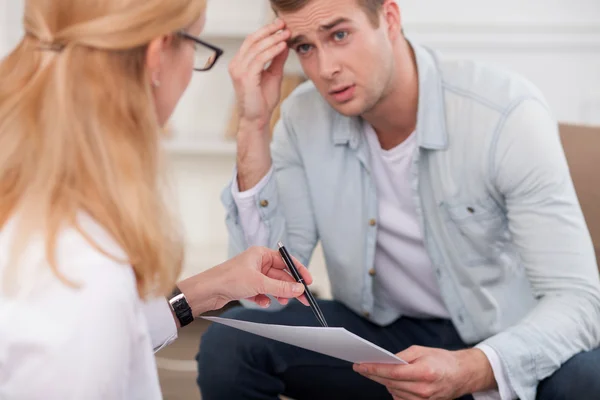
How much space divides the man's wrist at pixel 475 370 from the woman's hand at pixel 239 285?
275mm

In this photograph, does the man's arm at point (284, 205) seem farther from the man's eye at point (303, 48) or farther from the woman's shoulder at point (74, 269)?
the woman's shoulder at point (74, 269)

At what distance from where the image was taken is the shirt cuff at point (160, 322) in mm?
1113

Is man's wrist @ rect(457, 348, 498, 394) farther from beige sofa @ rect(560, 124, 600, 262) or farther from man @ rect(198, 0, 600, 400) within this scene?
beige sofa @ rect(560, 124, 600, 262)

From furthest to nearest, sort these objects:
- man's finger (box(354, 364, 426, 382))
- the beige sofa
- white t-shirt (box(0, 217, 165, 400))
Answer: the beige sofa
man's finger (box(354, 364, 426, 382))
white t-shirt (box(0, 217, 165, 400))

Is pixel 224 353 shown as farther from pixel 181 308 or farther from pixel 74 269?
pixel 74 269

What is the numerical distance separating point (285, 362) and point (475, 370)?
42 cm

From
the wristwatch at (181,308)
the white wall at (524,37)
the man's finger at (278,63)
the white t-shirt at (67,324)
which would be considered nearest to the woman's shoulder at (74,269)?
the white t-shirt at (67,324)

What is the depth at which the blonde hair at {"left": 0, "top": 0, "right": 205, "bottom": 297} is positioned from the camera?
2.63 feet

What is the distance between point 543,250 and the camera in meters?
1.39

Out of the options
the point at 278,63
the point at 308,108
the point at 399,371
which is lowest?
the point at 399,371

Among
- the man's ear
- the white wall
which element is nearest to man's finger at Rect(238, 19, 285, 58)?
the man's ear

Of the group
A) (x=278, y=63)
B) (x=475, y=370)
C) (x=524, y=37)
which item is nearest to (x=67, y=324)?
(x=475, y=370)

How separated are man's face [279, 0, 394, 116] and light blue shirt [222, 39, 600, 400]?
4.1 inches

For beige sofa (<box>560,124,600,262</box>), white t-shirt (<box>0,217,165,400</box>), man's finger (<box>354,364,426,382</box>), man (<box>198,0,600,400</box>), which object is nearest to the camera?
white t-shirt (<box>0,217,165,400</box>)
